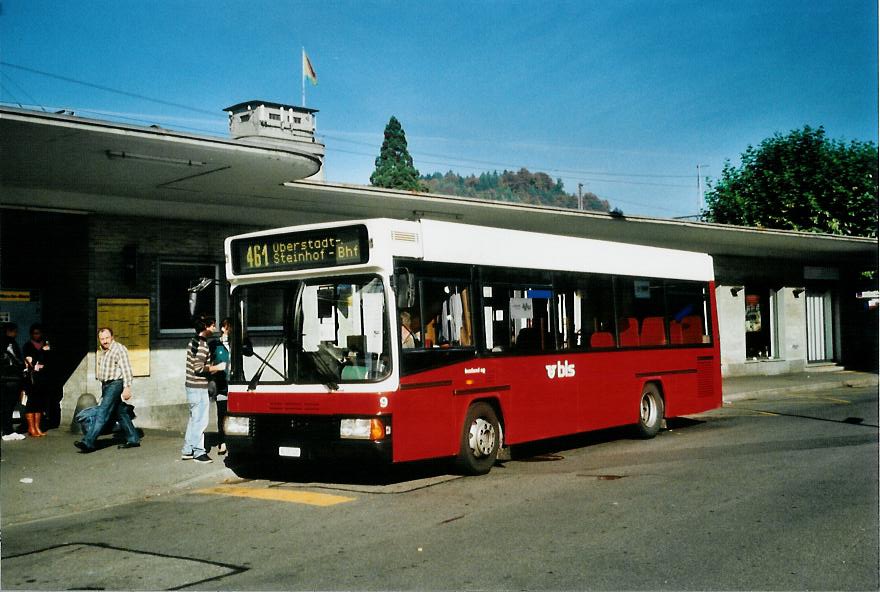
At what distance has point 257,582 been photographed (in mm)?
6168

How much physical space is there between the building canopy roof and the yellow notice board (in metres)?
1.65

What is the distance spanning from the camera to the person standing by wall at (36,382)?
48.8 ft

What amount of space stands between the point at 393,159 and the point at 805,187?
329 ft

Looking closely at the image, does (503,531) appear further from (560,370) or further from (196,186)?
(196,186)

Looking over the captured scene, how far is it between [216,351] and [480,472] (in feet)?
13.3

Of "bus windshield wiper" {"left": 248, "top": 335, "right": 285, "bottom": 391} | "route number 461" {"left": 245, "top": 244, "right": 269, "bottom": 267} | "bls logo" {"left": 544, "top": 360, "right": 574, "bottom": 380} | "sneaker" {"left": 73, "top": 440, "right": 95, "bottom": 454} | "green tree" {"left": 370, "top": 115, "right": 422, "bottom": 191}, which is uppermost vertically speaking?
"green tree" {"left": 370, "top": 115, "right": 422, "bottom": 191}

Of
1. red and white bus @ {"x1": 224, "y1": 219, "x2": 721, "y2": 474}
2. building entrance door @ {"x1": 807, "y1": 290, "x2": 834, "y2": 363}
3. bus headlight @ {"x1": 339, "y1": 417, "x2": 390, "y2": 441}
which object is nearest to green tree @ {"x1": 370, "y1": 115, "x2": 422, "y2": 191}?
building entrance door @ {"x1": 807, "y1": 290, "x2": 834, "y2": 363}

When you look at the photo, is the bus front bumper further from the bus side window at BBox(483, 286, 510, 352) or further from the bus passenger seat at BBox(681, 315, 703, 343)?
the bus passenger seat at BBox(681, 315, 703, 343)

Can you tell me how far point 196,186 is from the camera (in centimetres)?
Result: 1452

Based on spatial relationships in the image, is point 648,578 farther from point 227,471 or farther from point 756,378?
point 756,378

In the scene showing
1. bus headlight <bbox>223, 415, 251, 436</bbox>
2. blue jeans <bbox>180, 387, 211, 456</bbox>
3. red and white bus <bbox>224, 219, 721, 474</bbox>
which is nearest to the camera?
red and white bus <bbox>224, 219, 721, 474</bbox>

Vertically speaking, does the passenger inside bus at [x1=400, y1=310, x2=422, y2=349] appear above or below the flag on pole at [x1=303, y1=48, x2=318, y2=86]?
below

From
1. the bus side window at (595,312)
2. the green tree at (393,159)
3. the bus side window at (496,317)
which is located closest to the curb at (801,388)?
the bus side window at (595,312)

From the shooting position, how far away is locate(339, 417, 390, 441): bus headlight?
952 centimetres
